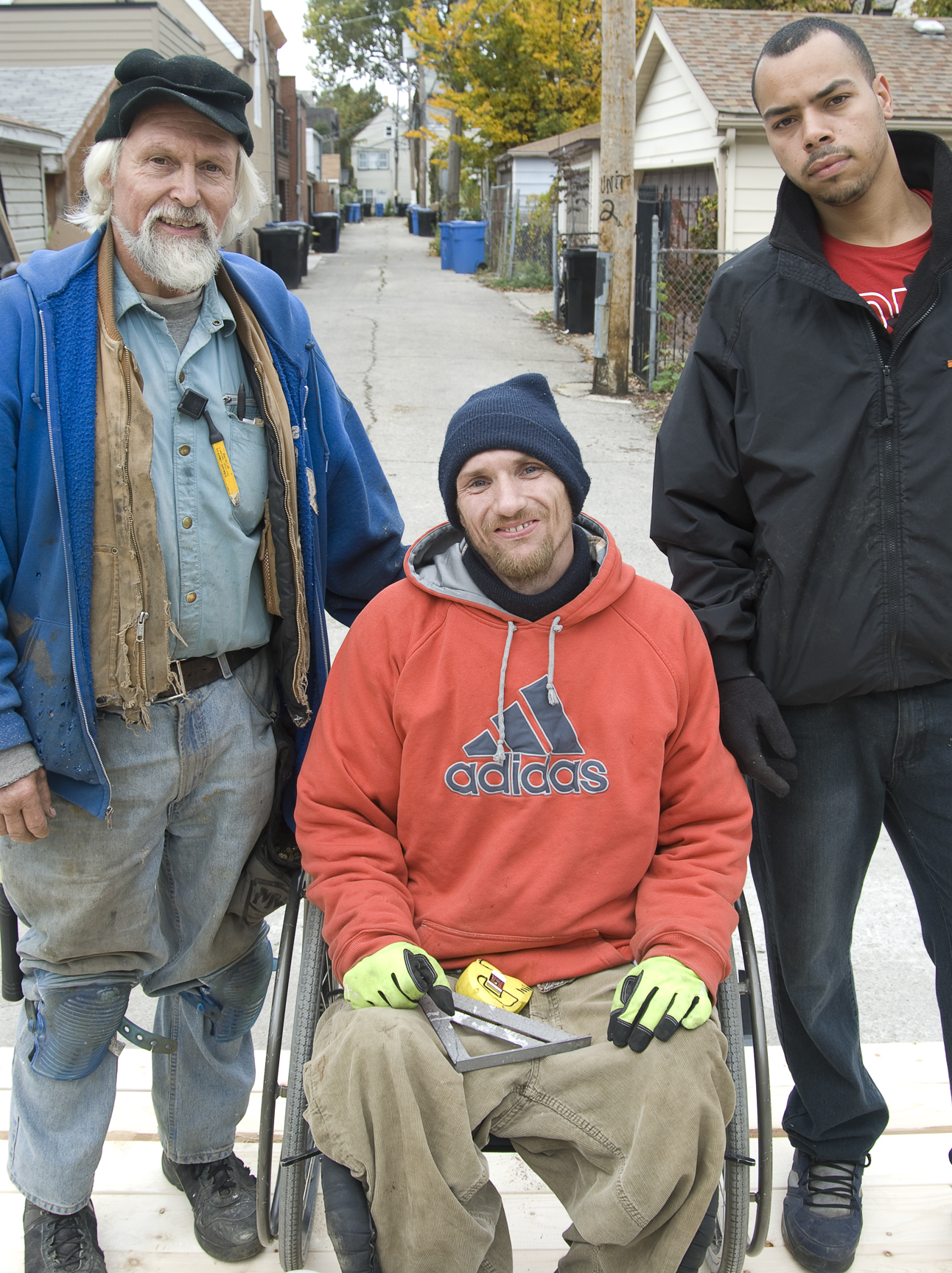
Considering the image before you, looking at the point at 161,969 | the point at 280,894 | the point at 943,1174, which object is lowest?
the point at 943,1174

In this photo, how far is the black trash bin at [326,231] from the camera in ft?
94.5

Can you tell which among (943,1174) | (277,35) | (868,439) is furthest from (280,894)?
(277,35)

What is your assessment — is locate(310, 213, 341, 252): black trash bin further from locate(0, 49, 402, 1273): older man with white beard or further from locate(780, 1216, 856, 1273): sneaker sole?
locate(780, 1216, 856, 1273): sneaker sole

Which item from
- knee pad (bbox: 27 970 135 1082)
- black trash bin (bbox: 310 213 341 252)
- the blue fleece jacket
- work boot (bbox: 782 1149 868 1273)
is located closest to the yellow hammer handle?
the blue fleece jacket

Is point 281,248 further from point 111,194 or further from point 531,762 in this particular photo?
point 531,762

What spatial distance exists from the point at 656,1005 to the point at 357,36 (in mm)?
65443

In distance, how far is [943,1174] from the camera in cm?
238

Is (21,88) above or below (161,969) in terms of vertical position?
above

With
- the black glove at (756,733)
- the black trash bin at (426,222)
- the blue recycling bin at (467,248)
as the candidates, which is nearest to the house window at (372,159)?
the black trash bin at (426,222)

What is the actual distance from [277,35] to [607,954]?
30.0 metres

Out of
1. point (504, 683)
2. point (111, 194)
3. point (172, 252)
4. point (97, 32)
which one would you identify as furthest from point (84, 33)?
→ point (504, 683)

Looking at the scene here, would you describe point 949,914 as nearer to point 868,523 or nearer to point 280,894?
point 868,523

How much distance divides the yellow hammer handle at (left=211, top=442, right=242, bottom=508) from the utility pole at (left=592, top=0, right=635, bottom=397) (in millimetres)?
8801

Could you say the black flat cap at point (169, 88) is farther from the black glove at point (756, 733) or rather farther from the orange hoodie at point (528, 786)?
the black glove at point (756, 733)
